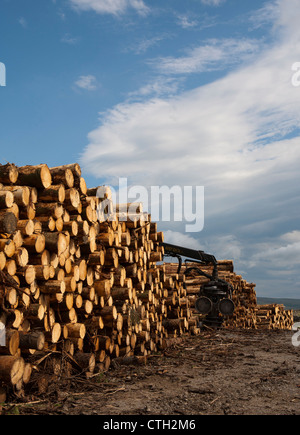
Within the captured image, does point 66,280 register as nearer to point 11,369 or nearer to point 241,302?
point 11,369

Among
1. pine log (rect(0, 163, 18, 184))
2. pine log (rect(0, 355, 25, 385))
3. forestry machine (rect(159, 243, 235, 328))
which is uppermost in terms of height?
pine log (rect(0, 163, 18, 184))

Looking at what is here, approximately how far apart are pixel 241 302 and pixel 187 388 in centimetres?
1220

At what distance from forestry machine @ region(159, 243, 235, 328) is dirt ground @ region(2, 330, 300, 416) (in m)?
3.56

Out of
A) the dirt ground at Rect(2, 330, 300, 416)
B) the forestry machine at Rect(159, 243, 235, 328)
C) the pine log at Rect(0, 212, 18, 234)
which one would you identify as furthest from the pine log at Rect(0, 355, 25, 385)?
the forestry machine at Rect(159, 243, 235, 328)

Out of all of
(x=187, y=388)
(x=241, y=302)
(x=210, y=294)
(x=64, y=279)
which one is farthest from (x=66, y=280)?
(x=241, y=302)

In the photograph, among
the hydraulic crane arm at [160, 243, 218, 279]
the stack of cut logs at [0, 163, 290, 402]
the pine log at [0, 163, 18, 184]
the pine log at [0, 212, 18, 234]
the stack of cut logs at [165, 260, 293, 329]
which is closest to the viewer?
the pine log at [0, 212, 18, 234]

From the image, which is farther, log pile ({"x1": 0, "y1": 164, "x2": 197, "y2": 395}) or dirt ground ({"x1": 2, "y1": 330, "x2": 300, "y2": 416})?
log pile ({"x1": 0, "y1": 164, "x2": 197, "y2": 395})

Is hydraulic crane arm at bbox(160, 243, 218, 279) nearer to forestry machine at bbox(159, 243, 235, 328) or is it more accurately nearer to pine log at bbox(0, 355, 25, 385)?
forestry machine at bbox(159, 243, 235, 328)

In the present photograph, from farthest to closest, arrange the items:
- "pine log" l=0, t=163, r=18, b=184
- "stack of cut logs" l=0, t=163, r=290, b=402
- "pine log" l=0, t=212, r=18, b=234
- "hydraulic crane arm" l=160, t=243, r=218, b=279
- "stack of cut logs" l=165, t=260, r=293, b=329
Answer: "stack of cut logs" l=165, t=260, r=293, b=329 → "hydraulic crane arm" l=160, t=243, r=218, b=279 → "pine log" l=0, t=163, r=18, b=184 → "stack of cut logs" l=0, t=163, r=290, b=402 → "pine log" l=0, t=212, r=18, b=234

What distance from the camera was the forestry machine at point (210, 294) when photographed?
14.0 meters

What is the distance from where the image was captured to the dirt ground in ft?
18.2

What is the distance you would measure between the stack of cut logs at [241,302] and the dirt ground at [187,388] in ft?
17.5

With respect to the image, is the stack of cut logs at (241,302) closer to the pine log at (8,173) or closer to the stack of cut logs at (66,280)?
the stack of cut logs at (66,280)
